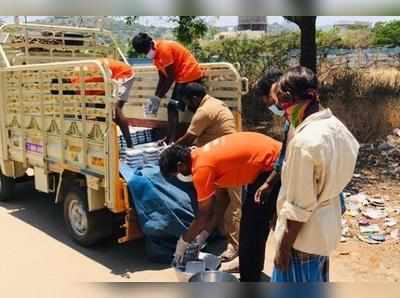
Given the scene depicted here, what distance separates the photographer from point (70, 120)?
14.1 ft

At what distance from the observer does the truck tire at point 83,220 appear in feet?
13.7

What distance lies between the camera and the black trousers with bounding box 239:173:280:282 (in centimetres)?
328

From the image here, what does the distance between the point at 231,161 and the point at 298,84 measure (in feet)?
3.52

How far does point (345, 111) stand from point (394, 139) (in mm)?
1627

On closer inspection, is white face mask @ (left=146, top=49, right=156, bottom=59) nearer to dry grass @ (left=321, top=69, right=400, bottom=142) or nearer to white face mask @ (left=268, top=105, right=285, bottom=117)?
white face mask @ (left=268, top=105, right=285, bottom=117)

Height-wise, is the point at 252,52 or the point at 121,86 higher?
the point at 252,52

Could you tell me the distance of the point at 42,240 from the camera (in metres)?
4.62

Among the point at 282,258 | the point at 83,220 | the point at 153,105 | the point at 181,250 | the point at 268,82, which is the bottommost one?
the point at 83,220

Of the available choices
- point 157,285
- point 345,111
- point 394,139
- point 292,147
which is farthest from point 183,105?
point 345,111

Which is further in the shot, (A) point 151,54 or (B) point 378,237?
(A) point 151,54

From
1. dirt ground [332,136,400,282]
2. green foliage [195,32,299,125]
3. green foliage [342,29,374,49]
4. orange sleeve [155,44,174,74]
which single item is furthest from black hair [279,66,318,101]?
green foliage [342,29,374,49]

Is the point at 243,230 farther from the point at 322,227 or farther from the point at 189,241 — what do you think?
the point at 322,227

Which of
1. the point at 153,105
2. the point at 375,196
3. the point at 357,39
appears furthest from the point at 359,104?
the point at 153,105

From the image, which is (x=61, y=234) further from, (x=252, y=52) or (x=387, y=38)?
(x=387, y=38)
